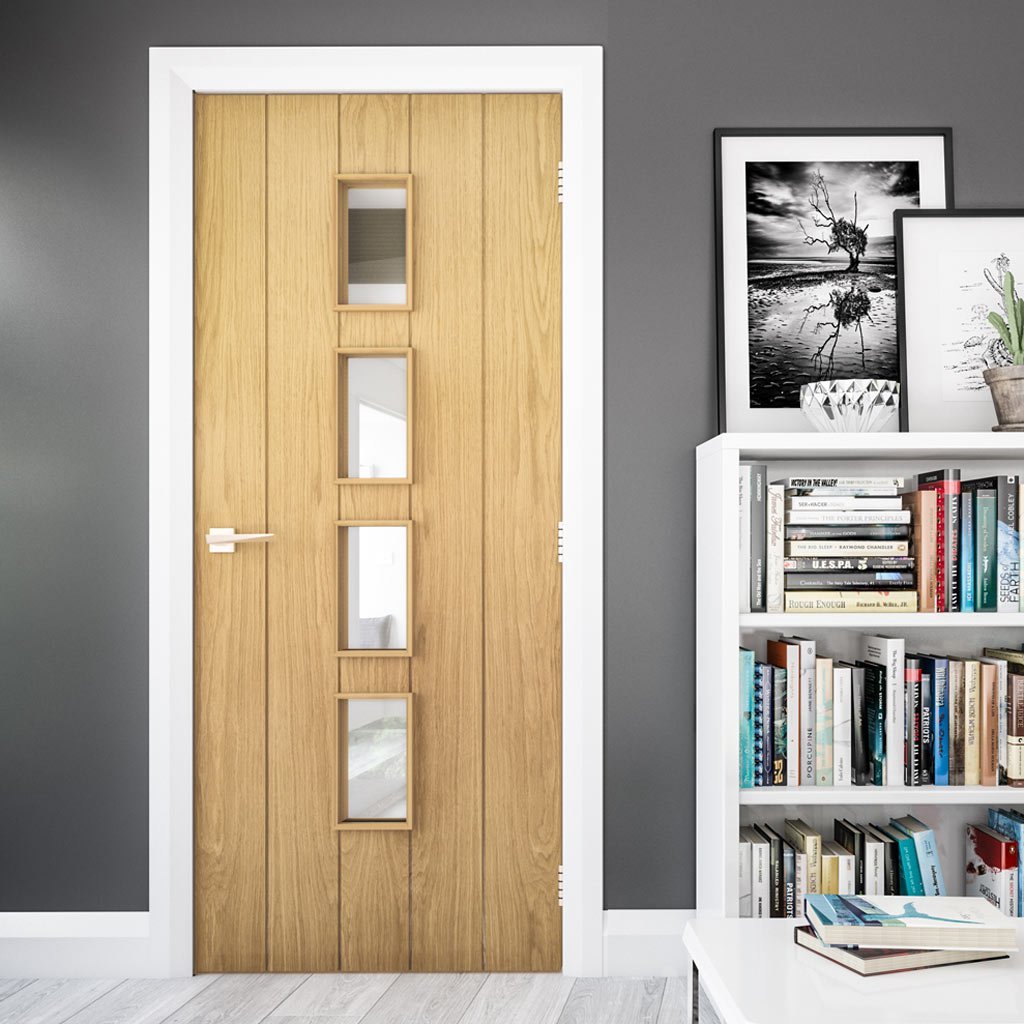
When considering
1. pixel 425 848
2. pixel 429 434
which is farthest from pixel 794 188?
pixel 425 848

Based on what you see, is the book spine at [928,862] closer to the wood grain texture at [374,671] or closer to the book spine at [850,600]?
the book spine at [850,600]

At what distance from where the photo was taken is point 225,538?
2193 mm

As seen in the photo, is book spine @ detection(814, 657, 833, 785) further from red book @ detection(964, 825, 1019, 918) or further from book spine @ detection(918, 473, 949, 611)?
red book @ detection(964, 825, 1019, 918)

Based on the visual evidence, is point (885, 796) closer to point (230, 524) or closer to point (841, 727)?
point (841, 727)

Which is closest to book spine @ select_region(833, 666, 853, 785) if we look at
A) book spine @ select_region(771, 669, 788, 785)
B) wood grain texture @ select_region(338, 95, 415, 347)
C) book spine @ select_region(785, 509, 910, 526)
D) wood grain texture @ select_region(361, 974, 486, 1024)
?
book spine @ select_region(771, 669, 788, 785)

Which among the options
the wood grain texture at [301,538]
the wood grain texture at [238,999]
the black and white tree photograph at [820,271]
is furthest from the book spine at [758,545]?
the wood grain texture at [238,999]

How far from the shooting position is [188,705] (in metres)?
2.20

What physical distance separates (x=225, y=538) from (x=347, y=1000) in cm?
112

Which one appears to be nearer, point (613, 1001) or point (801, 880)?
point (801, 880)

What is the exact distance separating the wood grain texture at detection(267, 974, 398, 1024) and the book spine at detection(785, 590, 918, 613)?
131cm

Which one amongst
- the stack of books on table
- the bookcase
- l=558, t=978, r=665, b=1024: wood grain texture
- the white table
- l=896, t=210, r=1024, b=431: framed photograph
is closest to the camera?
the white table

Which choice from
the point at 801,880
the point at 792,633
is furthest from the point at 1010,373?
the point at 801,880

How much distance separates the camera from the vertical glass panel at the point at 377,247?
2.26 metres

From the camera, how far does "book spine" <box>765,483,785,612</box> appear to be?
1.92 meters
